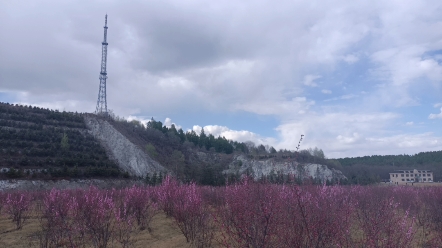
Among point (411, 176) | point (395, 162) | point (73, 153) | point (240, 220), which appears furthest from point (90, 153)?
point (395, 162)

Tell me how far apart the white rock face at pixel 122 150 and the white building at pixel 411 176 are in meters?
41.5

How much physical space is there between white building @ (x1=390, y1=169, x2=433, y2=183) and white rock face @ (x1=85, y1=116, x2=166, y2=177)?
4148 centimetres

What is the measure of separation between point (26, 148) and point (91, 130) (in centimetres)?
1403

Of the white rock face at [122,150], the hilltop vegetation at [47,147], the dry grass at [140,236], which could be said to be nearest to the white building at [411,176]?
the white rock face at [122,150]

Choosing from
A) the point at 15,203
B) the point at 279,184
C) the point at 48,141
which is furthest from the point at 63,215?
the point at 48,141

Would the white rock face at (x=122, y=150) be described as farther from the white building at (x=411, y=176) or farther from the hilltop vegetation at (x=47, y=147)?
the white building at (x=411, y=176)

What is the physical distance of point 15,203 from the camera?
13.4 meters

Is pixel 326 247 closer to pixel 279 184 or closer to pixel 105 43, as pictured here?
pixel 279 184

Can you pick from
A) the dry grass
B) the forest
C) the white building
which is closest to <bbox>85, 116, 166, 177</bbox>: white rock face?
the forest

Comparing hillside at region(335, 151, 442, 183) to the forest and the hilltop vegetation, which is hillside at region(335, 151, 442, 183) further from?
the hilltop vegetation

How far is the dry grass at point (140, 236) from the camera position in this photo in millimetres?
10477

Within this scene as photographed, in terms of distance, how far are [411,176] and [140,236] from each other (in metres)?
66.8

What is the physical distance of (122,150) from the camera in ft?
172

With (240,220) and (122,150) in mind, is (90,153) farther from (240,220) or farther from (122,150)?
(240,220)
